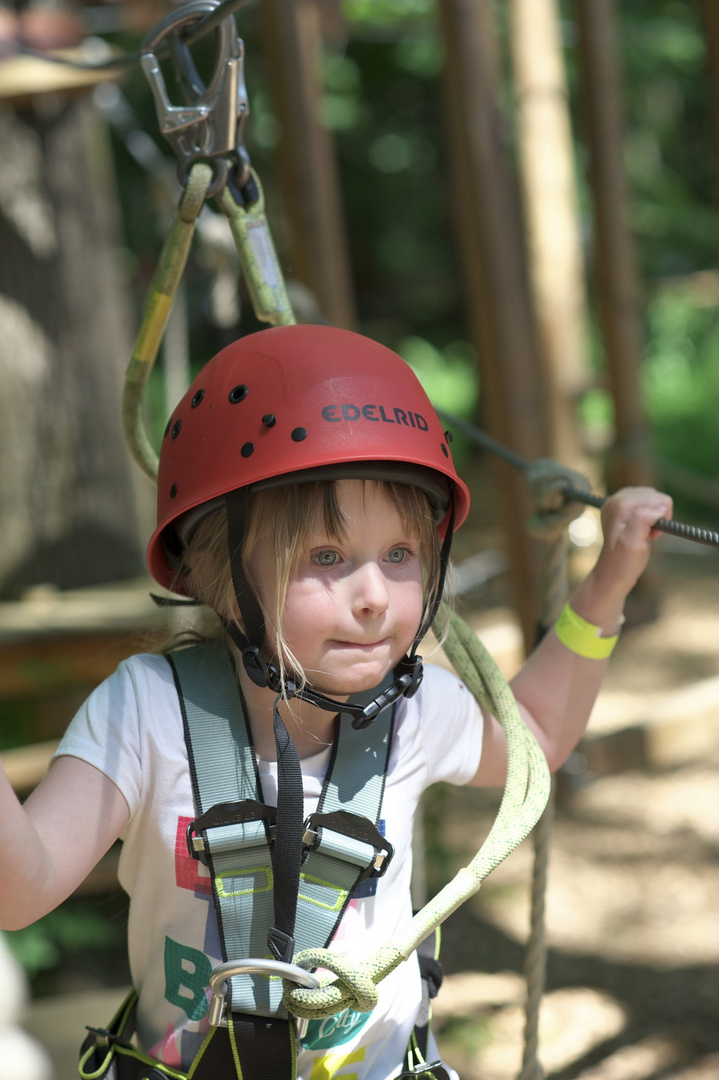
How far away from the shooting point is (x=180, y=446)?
1.35 metres

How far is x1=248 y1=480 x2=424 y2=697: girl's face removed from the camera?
4.05 ft

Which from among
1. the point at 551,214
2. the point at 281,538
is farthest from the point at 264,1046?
the point at 551,214

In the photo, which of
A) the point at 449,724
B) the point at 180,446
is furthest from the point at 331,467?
the point at 449,724

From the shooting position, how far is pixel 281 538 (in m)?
1.25

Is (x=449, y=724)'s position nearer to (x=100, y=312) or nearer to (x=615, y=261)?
(x=100, y=312)

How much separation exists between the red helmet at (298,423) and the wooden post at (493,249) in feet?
6.71

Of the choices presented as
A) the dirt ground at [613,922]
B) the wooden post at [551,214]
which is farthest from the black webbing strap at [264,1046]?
the wooden post at [551,214]

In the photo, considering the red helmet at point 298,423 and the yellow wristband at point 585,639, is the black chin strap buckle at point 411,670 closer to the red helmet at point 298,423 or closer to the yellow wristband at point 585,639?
the red helmet at point 298,423

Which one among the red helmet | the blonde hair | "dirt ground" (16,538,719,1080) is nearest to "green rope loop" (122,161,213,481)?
the red helmet

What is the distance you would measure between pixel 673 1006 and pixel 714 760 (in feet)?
4.65

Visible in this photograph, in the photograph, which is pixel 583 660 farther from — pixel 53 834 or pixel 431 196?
pixel 431 196

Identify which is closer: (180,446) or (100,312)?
(180,446)

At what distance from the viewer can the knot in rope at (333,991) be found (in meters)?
1.17

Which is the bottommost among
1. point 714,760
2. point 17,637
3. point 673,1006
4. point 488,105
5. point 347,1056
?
point 714,760
